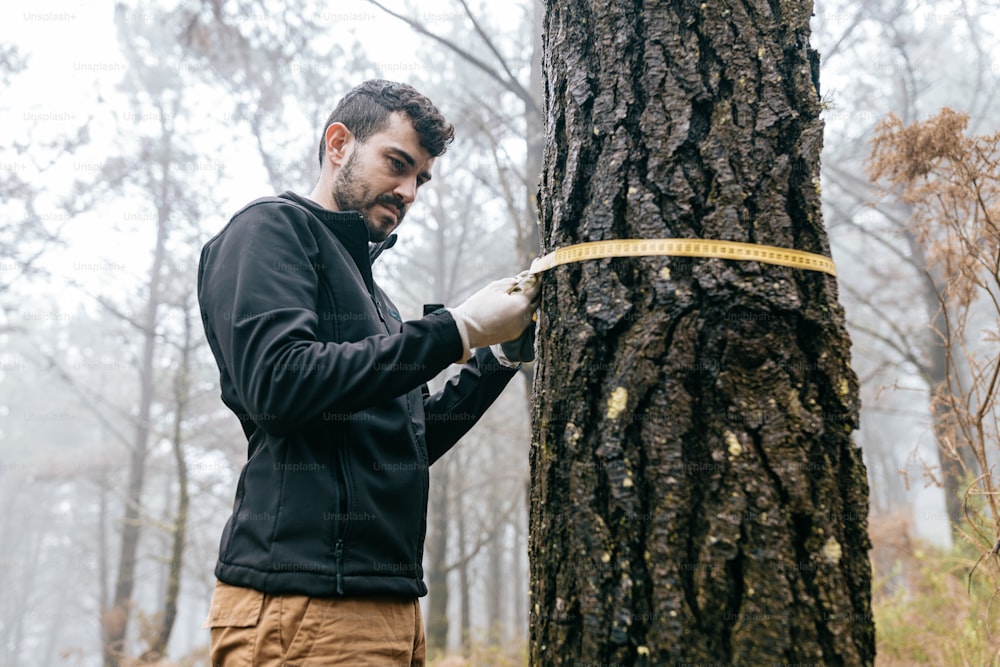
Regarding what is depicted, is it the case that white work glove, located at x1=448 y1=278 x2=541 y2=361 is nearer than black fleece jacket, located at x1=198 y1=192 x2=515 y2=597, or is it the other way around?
black fleece jacket, located at x1=198 y1=192 x2=515 y2=597

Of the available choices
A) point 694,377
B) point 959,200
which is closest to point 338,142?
point 694,377

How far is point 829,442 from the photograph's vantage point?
1377mm

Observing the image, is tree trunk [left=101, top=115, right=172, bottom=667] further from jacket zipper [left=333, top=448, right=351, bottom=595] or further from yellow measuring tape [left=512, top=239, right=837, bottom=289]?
yellow measuring tape [left=512, top=239, right=837, bottom=289]

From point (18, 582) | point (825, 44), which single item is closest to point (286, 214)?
point (825, 44)

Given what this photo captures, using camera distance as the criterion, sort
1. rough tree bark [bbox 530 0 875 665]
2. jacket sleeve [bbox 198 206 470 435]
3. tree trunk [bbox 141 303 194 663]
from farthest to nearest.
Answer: tree trunk [bbox 141 303 194 663] < jacket sleeve [bbox 198 206 470 435] < rough tree bark [bbox 530 0 875 665]

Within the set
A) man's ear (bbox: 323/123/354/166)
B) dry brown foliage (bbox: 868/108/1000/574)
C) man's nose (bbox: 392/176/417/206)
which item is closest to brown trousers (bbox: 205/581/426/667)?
man's nose (bbox: 392/176/417/206)

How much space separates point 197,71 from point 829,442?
11893mm

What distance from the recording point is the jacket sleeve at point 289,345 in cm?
159

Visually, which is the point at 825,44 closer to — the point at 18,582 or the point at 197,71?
the point at 197,71

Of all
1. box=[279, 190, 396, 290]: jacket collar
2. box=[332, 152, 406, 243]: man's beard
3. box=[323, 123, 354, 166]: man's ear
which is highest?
box=[323, 123, 354, 166]: man's ear

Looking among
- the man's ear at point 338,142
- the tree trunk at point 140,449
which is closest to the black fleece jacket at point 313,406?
the man's ear at point 338,142

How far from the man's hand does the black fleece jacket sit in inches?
2.6

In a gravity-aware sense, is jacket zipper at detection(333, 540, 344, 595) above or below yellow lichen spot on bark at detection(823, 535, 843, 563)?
below

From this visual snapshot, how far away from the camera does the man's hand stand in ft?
5.83
